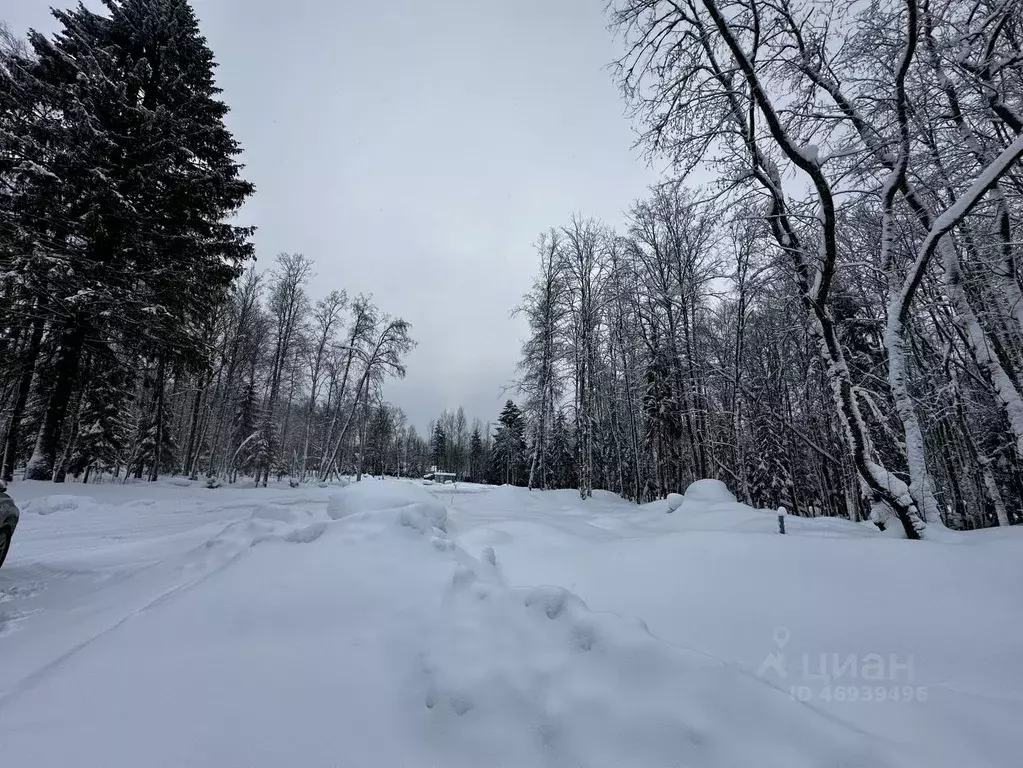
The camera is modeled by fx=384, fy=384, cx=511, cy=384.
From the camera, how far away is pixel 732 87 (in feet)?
17.6

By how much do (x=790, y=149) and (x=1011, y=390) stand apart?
16.4 feet

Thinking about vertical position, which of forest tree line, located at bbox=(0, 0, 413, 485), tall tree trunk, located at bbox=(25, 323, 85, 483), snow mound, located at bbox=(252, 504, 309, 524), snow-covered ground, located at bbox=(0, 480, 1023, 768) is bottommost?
snow-covered ground, located at bbox=(0, 480, 1023, 768)

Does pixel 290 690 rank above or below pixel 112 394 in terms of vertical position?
below

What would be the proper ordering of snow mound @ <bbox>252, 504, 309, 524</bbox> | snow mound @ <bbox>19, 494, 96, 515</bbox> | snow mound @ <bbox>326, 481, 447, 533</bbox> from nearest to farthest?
snow mound @ <bbox>326, 481, 447, 533</bbox>
snow mound @ <bbox>252, 504, 309, 524</bbox>
snow mound @ <bbox>19, 494, 96, 515</bbox>

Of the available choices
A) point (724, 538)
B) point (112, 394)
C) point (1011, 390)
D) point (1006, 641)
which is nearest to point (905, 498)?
point (724, 538)

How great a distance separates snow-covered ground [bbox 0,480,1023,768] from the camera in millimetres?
1541

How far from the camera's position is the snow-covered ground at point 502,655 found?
5.06 feet

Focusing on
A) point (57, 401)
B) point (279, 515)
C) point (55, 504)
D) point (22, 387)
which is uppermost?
point (22, 387)

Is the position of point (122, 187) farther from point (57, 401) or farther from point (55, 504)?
point (55, 504)

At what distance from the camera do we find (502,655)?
2.12 meters

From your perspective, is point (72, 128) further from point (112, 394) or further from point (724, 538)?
point (724, 538)

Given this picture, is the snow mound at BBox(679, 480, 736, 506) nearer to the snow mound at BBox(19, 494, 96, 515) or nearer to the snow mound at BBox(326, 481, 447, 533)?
the snow mound at BBox(326, 481, 447, 533)

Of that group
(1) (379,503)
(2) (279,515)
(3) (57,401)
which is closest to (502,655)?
(1) (379,503)

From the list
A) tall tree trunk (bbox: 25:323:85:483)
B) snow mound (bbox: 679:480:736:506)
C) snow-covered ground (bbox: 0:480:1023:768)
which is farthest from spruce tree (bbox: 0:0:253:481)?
snow mound (bbox: 679:480:736:506)
